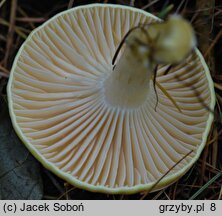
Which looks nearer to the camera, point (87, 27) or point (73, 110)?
point (73, 110)

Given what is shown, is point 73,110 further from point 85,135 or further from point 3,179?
point 3,179

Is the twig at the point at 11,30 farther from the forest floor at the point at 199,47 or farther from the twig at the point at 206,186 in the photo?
the twig at the point at 206,186

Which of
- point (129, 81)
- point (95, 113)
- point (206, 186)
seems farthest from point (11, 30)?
point (206, 186)

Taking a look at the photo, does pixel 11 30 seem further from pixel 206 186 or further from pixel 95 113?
pixel 206 186

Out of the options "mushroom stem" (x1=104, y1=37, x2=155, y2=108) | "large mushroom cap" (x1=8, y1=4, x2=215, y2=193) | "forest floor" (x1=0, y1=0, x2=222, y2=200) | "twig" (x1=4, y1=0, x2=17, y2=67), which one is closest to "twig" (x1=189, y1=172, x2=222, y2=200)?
"forest floor" (x1=0, y1=0, x2=222, y2=200)

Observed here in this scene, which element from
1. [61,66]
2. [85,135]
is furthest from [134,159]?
[61,66]
